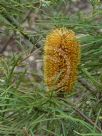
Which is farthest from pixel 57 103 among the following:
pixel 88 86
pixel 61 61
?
pixel 88 86

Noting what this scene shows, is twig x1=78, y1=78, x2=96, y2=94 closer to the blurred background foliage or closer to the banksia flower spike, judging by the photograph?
the blurred background foliage

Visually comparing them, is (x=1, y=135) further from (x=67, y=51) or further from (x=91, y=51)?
(x=91, y=51)

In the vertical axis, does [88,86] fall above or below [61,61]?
below

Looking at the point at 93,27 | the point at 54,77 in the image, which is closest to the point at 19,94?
the point at 54,77

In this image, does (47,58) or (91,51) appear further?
(91,51)

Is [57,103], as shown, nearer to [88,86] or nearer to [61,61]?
[61,61]

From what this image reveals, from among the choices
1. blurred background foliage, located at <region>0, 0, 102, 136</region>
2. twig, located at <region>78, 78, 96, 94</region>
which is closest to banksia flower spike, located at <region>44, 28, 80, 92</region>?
blurred background foliage, located at <region>0, 0, 102, 136</region>

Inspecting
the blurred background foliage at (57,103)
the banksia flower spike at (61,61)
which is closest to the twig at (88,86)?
the blurred background foliage at (57,103)

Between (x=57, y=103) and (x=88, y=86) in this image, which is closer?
(x=57, y=103)
